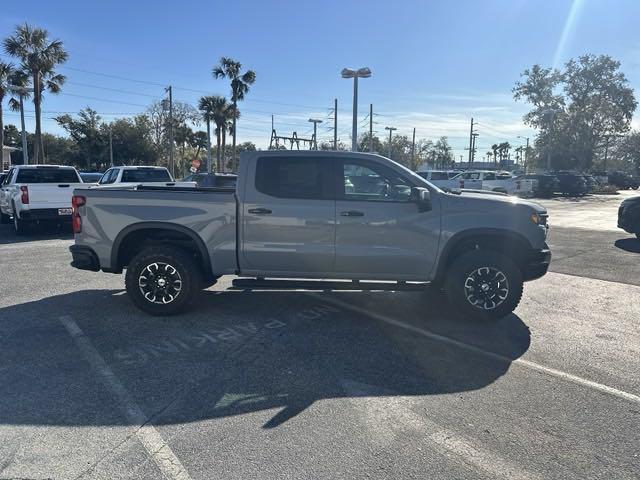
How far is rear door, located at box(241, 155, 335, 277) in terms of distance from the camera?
5.59m

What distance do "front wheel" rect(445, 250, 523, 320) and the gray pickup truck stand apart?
11 mm

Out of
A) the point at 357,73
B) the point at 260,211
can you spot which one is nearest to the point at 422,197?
the point at 260,211

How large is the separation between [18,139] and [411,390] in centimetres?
9133

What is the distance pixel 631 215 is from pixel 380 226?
10463 mm

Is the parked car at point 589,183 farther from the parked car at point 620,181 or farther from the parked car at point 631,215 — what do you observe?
the parked car at point 631,215

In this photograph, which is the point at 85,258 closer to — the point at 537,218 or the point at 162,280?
the point at 162,280

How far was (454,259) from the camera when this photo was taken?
5.78m

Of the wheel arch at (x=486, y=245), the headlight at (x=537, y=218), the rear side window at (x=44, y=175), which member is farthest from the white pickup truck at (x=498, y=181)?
the wheel arch at (x=486, y=245)

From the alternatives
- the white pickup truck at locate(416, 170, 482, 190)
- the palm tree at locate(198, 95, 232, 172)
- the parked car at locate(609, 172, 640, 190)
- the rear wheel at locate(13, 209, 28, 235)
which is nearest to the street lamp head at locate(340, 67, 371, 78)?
the white pickup truck at locate(416, 170, 482, 190)

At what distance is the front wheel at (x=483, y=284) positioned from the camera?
5.65m

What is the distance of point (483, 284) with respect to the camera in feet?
18.7

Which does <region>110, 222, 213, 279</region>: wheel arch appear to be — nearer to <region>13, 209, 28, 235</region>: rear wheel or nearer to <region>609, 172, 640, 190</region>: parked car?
<region>13, 209, 28, 235</region>: rear wheel

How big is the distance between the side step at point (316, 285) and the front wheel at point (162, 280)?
55 cm

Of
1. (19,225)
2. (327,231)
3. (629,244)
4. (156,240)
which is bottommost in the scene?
(629,244)
